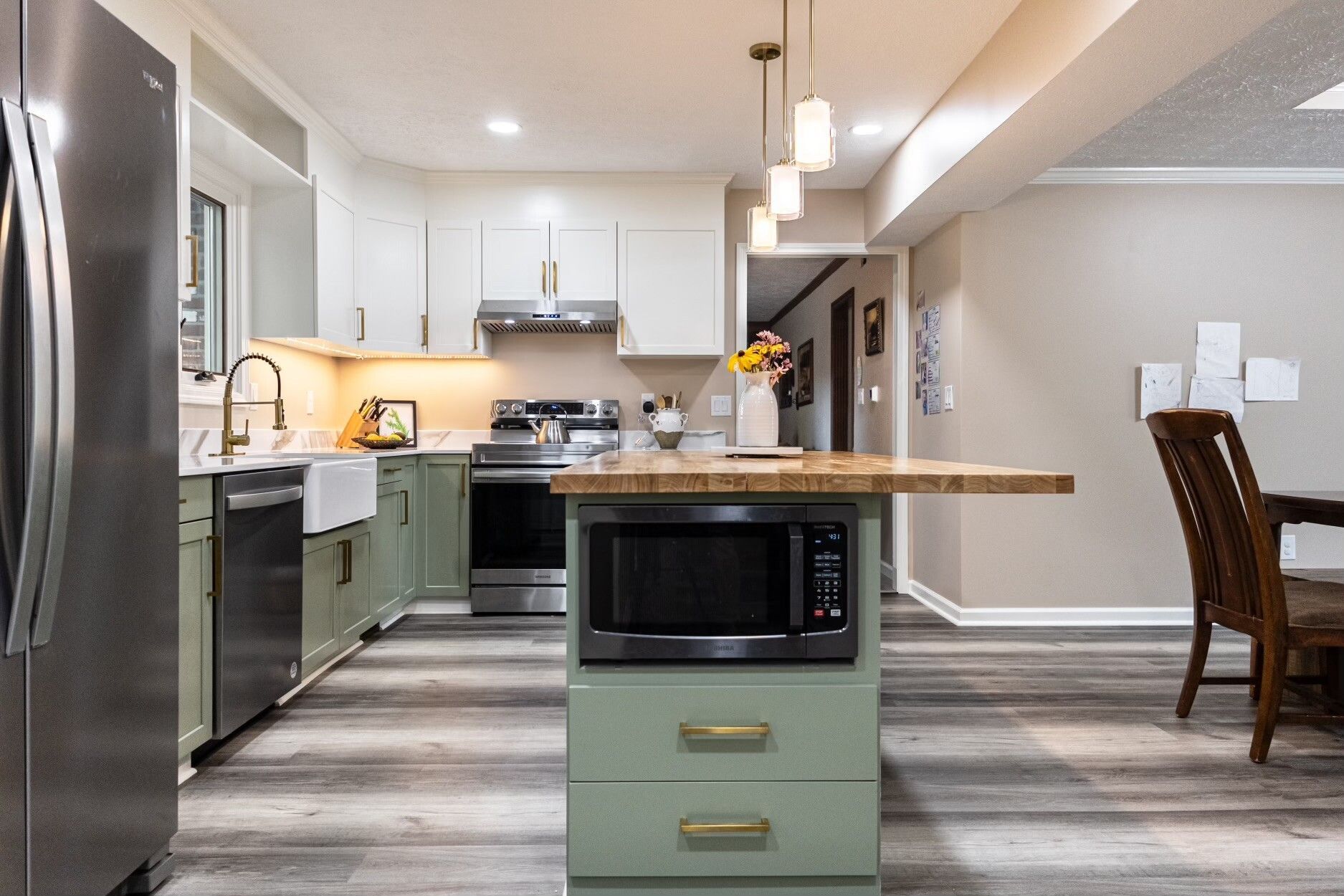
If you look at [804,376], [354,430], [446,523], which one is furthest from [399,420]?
[804,376]

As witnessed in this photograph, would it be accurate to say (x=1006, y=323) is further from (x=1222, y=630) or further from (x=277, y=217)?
(x=277, y=217)

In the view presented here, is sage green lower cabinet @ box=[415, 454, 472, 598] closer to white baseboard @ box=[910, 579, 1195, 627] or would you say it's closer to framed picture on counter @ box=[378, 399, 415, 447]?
framed picture on counter @ box=[378, 399, 415, 447]

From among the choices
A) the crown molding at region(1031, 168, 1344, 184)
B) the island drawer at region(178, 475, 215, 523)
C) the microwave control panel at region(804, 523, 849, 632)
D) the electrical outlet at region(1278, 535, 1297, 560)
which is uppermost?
the crown molding at region(1031, 168, 1344, 184)

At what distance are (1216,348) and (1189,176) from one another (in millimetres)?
862

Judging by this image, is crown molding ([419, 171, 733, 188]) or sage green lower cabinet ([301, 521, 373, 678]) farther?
crown molding ([419, 171, 733, 188])

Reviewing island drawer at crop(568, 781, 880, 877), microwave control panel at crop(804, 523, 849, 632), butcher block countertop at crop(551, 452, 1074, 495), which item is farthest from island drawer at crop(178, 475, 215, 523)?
microwave control panel at crop(804, 523, 849, 632)

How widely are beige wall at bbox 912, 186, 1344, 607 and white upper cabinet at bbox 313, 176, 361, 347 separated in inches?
122

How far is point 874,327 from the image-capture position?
5.24 meters

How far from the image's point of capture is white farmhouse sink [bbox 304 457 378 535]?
8.82 ft

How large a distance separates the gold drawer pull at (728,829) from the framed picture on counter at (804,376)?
6.94 m

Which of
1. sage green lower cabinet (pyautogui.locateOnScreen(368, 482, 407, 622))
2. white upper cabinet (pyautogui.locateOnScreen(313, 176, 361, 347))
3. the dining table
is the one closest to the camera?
the dining table

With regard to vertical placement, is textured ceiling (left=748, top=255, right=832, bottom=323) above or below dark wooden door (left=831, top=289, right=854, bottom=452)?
above

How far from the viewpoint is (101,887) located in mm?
1391

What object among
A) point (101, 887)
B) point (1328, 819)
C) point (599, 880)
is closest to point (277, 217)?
point (101, 887)
